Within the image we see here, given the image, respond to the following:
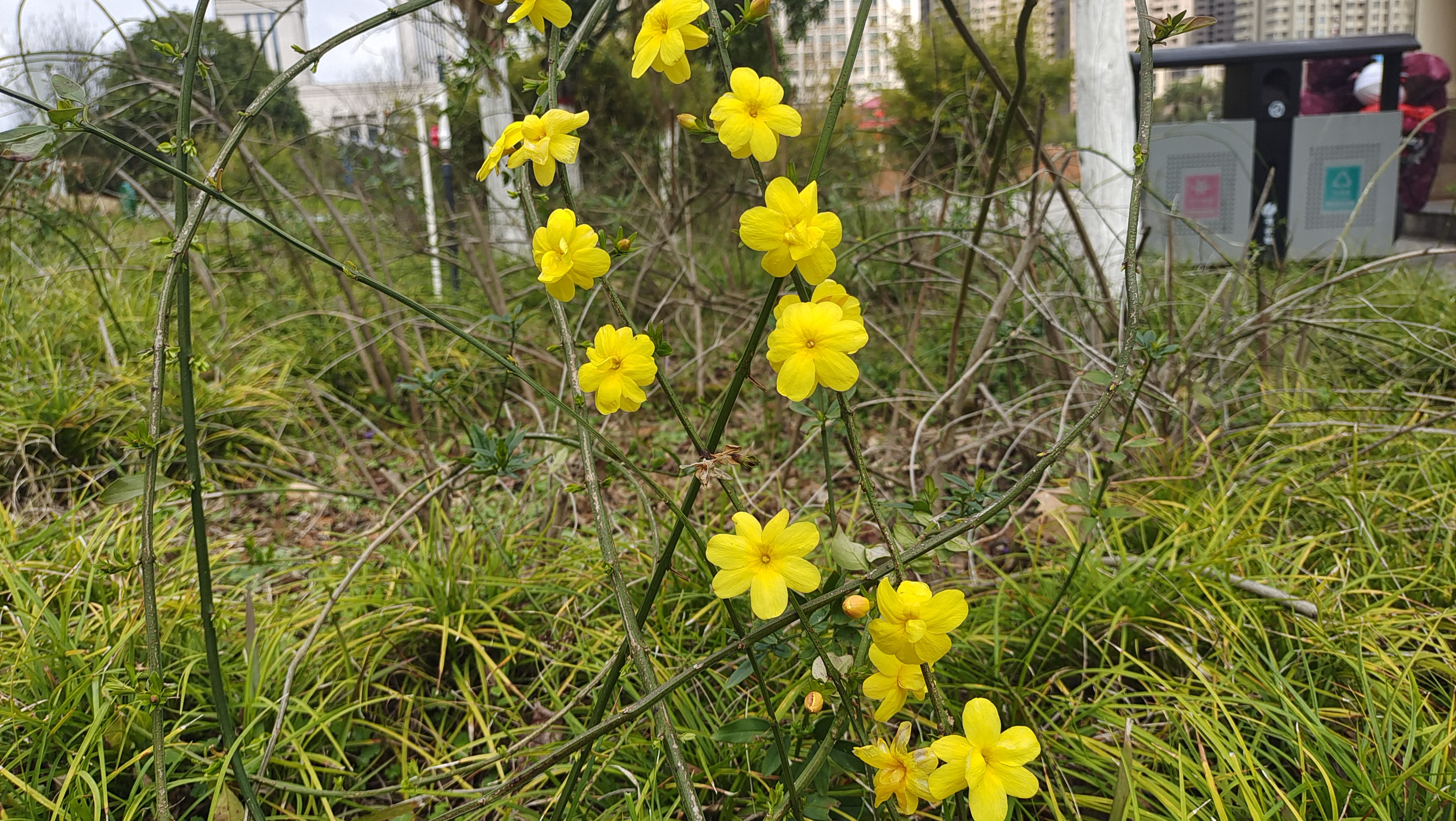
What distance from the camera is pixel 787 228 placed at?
0.72 m

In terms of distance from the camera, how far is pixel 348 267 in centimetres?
93

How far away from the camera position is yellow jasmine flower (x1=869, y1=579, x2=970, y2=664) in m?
0.72

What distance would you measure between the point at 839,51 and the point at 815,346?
511 cm

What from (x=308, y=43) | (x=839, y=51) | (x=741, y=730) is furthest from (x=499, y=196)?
(x=741, y=730)

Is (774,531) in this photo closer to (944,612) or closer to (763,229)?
(944,612)

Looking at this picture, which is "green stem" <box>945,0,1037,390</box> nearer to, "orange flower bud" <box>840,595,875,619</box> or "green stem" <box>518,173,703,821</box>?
"green stem" <box>518,173,703,821</box>

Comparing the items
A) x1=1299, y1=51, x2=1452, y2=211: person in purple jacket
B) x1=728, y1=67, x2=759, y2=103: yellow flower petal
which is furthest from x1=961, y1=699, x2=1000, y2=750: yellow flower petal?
x1=1299, y1=51, x2=1452, y2=211: person in purple jacket

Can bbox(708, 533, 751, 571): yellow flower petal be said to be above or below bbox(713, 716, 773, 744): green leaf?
above

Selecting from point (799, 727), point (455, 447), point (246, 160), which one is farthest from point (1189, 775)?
point (246, 160)

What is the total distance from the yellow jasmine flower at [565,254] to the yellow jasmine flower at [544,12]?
206mm

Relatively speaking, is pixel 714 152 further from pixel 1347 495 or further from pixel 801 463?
pixel 1347 495

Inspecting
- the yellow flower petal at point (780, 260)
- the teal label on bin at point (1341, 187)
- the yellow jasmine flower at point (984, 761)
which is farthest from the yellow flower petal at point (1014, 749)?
the teal label on bin at point (1341, 187)

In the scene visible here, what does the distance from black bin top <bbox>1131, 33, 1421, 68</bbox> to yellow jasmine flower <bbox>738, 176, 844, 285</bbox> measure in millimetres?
6562

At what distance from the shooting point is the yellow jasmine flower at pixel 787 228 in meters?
0.71
